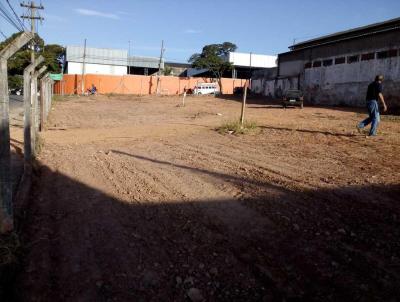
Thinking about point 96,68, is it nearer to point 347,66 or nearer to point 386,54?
point 347,66

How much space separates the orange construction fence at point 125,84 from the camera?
50812mm

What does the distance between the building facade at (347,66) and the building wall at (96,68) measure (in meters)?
33.8

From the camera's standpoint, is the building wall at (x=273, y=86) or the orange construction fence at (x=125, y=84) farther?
the orange construction fence at (x=125, y=84)

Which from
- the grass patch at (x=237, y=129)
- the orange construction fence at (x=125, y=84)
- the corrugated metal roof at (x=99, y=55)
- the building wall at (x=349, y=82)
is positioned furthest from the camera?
the corrugated metal roof at (x=99, y=55)

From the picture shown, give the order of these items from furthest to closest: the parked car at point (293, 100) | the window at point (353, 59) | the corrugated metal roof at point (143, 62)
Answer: the corrugated metal roof at point (143, 62) < the window at point (353, 59) < the parked car at point (293, 100)

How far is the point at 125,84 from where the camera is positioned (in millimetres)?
51656

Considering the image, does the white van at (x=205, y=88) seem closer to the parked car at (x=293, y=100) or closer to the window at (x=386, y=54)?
the parked car at (x=293, y=100)

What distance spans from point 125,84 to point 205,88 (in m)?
10.4

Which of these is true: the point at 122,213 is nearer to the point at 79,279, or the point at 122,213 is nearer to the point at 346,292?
the point at 79,279

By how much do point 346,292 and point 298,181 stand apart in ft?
10.5

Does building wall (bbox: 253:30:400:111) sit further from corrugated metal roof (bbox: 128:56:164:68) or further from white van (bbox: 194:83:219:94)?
corrugated metal roof (bbox: 128:56:164:68)

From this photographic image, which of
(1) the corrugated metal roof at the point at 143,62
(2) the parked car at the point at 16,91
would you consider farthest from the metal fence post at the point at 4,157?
(1) the corrugated metal roof at the point at 143,62

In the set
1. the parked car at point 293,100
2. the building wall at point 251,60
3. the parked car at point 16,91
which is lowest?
the parked car at point 16,91

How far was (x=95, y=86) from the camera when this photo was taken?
5038cm
